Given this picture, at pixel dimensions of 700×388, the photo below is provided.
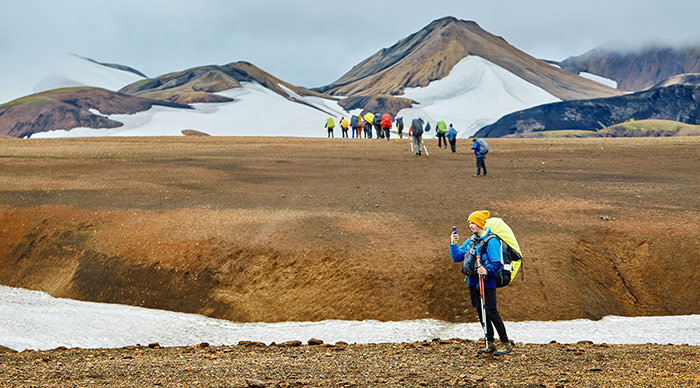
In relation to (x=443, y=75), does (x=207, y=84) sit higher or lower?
lower

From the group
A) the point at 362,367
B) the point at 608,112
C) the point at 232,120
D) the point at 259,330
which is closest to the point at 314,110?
the point at 232,120

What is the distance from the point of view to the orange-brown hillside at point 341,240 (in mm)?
14191

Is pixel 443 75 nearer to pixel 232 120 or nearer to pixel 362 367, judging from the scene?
pixel 232 120

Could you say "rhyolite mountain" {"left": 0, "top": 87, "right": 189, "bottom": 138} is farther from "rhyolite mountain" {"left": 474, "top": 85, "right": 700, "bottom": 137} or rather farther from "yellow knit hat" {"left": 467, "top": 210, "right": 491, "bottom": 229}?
"yellow knit hat" {"left": 467, "top": 210, "right": 491, "bottom": 229}

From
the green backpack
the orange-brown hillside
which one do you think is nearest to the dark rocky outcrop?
the orange-brown hillside

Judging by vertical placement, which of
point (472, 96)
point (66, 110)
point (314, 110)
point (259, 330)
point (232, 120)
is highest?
point (472, 96)

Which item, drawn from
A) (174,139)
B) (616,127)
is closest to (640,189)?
(174,139)

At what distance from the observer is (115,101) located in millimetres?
112812

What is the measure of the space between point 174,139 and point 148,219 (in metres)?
29.9

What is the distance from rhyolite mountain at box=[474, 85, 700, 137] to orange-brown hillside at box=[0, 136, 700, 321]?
84898 millimetres

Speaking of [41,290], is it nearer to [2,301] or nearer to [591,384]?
[2,301]

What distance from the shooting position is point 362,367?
8250 mm

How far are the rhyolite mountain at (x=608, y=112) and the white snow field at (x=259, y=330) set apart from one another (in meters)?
98.8

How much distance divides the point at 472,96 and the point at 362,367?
535 ft
